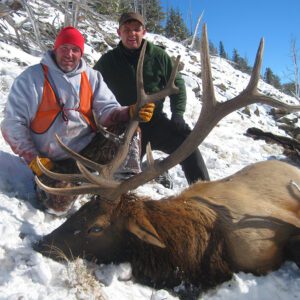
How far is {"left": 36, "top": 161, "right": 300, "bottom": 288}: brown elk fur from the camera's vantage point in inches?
128

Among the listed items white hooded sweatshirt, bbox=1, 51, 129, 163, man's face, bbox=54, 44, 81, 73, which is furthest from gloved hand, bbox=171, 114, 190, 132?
man's face, bbox=54, 44, 81, 73

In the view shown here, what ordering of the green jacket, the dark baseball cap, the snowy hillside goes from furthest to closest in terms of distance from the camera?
the green jacket, the dark baseball cap, the snowy hillside

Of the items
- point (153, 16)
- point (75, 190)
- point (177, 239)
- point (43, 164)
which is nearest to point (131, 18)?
point (43, 164)

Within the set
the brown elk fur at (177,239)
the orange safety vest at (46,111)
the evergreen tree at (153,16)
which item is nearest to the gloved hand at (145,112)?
the orange safety vest at (46,111)

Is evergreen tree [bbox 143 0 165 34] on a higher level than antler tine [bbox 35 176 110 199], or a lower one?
higher

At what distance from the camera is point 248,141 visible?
30.6ft

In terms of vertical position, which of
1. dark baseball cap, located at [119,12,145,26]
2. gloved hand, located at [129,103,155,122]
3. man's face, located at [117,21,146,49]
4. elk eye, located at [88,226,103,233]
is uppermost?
dark baseball cap, located at [119,12,145,26]

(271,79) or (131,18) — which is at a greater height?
(271,79)

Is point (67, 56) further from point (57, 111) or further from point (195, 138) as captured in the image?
point (195, 138)

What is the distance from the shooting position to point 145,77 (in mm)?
5605

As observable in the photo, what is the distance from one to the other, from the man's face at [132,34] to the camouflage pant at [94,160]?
1.52 metres

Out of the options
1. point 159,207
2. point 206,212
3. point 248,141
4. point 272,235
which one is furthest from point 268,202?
point 248,141

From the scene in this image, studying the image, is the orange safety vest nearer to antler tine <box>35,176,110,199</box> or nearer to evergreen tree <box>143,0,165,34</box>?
antler tine <box>35,176,110,199</box>

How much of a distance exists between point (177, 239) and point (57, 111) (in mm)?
1799
